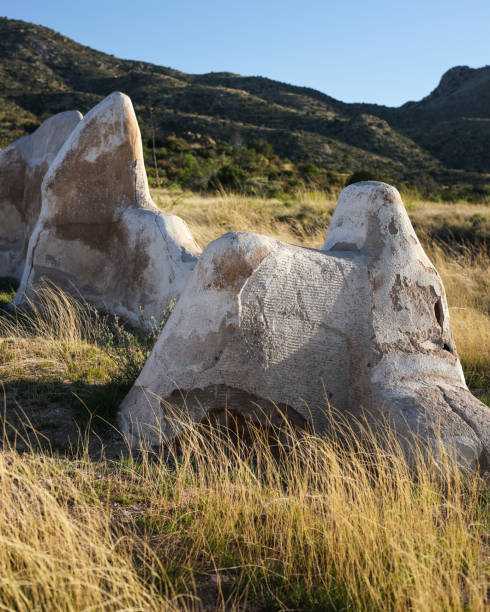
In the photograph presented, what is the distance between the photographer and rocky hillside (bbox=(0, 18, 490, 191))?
29.5 meters

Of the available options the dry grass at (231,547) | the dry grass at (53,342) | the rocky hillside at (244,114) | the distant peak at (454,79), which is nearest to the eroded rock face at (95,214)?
the dry grass at (53,342)

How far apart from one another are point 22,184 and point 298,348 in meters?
6.49

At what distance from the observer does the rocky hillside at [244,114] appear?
29.5m

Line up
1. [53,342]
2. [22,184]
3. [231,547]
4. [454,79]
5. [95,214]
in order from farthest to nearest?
[454,79] → [22,184] → [95,214] → [53,342] → [231,547]

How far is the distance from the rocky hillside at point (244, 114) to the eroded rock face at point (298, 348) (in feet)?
69.3

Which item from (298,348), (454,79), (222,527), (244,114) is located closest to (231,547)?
(222,527)

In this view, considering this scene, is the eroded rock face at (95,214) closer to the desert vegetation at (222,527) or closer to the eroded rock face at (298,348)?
the desert vegetation at (222,527)

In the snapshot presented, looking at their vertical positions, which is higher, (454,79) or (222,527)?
(454,79)

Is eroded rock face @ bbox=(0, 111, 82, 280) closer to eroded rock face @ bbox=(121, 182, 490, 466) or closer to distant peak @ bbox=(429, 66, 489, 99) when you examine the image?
eroded rock face @ bbox=(121, 182, 490, 466)

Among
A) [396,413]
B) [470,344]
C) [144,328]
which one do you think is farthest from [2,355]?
[470,344]

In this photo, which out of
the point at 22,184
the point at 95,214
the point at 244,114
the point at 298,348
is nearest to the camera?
the point at 298,348

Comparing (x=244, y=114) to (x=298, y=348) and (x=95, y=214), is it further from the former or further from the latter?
(x=298, y=348)

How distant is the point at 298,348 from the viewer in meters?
3.31

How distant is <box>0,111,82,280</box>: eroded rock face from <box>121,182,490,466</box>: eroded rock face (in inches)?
215
